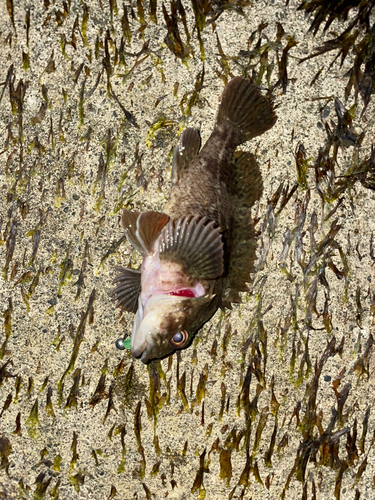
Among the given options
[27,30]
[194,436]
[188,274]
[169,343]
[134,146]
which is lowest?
[194,436]

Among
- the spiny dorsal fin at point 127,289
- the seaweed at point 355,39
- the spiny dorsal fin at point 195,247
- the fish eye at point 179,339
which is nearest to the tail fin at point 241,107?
the seaweed at point 355,39

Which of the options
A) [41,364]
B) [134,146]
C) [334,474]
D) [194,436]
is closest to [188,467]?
[194,436]

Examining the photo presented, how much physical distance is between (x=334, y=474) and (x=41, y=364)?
2.56 metres

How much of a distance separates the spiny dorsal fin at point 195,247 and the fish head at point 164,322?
0.19 meters

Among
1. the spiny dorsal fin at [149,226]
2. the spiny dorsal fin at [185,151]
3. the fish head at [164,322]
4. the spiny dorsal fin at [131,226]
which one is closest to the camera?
the fish head at [164,322]

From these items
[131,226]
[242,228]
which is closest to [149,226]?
[131,226]

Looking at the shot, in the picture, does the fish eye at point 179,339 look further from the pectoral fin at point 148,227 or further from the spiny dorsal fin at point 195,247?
the pectoral fin at point 148,227

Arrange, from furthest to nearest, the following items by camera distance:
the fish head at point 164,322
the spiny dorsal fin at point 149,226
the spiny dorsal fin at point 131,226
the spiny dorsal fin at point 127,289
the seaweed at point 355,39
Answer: the seaweed at point 355,39 → the spiny dorsal fin at point 127,289 → the spiny dorsal fin at point 131,226 → the spiny dorsal fin at point 149,226 → the fish head at point 164,322

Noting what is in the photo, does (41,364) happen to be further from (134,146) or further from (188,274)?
(134,146)

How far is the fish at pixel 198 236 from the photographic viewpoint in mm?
3285

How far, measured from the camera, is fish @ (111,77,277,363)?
3285mm

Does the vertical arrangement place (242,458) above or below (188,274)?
below

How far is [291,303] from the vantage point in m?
4.13

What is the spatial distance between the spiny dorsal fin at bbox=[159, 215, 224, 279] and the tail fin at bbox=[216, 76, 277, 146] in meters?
0.94
